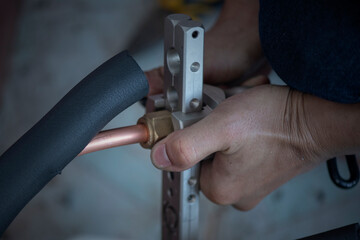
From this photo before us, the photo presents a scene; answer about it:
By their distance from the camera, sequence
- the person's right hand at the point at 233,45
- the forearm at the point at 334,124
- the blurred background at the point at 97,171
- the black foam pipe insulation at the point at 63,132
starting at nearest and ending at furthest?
1. the black foam pipe insulation at the point at 63,132
2. the forearm at the point at 334,124
3. the person's right hand at the point at 233,45
4. the blurred background at the point at 97,171

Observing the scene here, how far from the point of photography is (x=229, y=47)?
726 mm

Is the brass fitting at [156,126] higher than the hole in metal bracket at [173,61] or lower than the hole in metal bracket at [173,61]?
lower

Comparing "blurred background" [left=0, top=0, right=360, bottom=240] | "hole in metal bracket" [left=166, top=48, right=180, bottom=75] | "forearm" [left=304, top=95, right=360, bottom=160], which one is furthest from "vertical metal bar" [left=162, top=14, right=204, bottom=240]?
"blurred background" [left=0, top=0, right=360, bottom=240]

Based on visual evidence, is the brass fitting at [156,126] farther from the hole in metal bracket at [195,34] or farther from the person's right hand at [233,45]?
the person's right hand at [233,45]

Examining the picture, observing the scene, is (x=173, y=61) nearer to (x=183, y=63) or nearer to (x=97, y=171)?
(x=183, y=63)

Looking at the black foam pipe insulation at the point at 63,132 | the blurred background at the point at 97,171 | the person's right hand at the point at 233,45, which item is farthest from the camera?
the blurred background at the point at 97,171

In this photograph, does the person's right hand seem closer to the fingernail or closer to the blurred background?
the fingernail

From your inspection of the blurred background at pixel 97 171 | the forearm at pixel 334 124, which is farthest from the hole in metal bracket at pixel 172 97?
the blurred background at pixel 97 171

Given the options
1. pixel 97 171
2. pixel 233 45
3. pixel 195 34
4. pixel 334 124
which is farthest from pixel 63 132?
pixel 97 171

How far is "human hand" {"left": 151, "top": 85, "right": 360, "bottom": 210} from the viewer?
0.48 metres

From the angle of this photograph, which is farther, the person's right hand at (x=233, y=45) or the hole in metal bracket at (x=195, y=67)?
the person's right hand at (x=233, y=45)

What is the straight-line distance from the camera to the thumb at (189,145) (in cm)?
47

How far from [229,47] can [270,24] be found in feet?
0.76

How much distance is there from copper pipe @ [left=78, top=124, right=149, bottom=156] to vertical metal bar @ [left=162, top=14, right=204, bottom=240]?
5 centimetres
